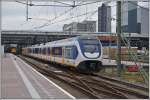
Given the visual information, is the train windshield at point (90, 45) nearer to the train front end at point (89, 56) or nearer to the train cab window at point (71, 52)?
the train front end at point (89, 56)

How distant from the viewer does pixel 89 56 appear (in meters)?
25.9

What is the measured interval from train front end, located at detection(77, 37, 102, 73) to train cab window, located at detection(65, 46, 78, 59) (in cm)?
60

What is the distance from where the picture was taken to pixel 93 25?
141 ft

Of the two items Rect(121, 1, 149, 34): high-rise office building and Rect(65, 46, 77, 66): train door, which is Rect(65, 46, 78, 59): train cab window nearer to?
Rect(65, 46, 77, 66): train door

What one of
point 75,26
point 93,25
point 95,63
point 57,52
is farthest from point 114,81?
point 75,26

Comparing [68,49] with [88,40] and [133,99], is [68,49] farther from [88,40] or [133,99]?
[133,99]

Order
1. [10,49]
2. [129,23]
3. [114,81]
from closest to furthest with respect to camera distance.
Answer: [114,81]
[129,23]
[10,49]

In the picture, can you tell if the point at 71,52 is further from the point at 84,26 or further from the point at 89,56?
the point at 84,26

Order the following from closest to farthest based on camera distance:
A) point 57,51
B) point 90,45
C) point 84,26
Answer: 1. point 90,45
2. point 57,51
3. point 84,26

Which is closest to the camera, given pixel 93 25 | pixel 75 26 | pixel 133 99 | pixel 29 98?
pixel 29 98

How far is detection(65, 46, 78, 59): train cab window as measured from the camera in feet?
87.2

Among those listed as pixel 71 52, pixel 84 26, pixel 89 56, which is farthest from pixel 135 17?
pixel 84 26

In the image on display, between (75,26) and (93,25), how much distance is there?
23.3 ft

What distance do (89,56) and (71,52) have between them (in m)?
2.05
